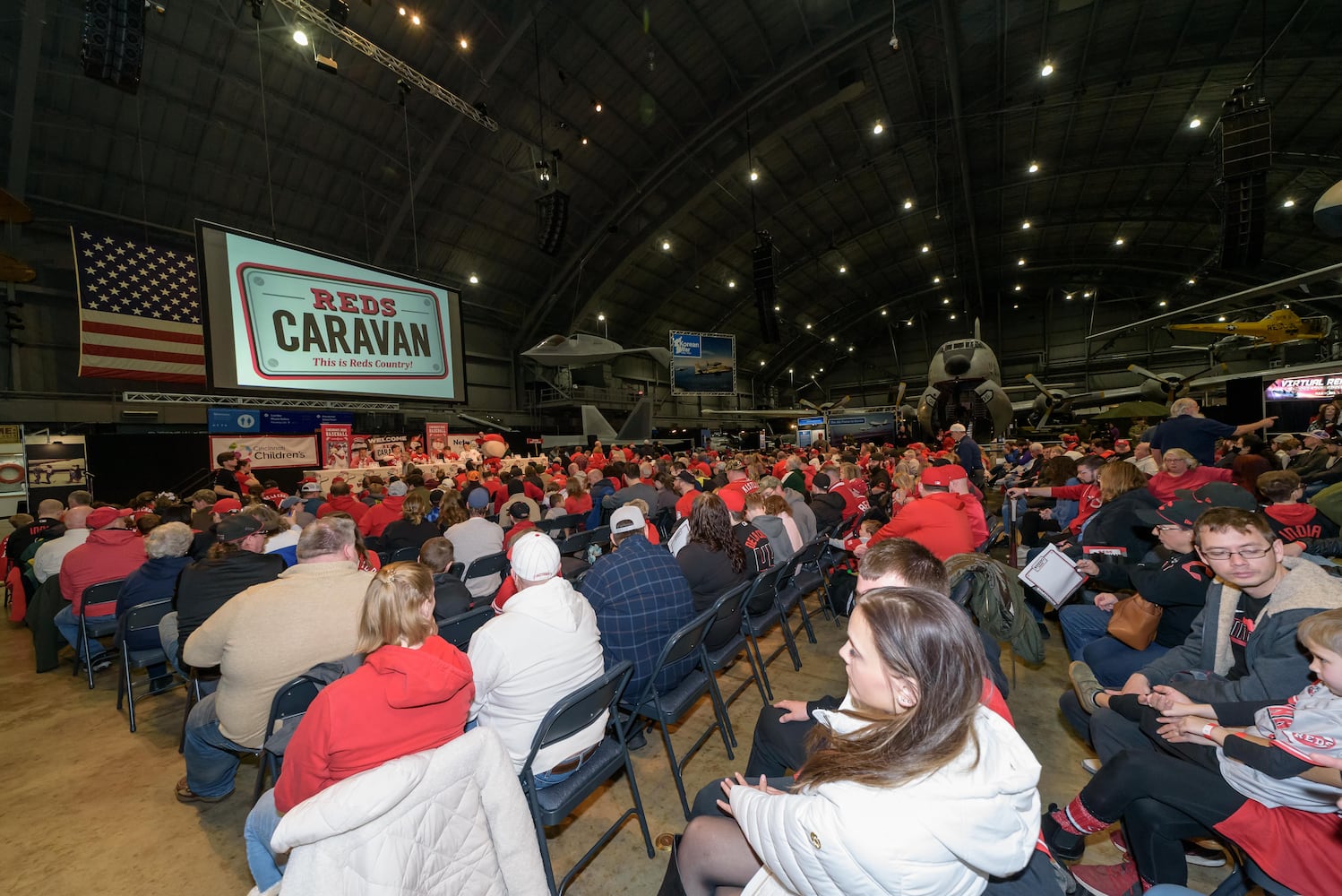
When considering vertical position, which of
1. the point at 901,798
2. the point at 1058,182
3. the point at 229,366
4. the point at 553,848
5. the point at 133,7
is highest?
the point at 1058,182

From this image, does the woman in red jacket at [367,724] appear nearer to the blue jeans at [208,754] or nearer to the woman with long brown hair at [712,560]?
the blue jeans at [208,754]

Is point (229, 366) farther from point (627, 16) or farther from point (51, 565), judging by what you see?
point (627, 16)

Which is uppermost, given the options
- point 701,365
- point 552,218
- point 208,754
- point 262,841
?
point 552,218

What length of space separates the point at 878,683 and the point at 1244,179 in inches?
491

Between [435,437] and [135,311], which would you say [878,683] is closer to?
[135,311]

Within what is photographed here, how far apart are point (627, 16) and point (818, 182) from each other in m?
8.92

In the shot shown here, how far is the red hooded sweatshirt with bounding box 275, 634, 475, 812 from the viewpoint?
1245 mm

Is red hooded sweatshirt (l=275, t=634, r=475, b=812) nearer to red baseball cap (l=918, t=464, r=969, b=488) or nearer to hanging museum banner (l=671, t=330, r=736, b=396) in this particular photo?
red baseball cap (l=918, t=464, r=969, b=488)

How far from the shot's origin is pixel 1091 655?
2430 mm

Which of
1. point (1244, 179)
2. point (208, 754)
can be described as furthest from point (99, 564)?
point (1244, 179)

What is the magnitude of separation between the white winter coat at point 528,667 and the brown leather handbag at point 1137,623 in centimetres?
245

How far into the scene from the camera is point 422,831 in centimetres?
116

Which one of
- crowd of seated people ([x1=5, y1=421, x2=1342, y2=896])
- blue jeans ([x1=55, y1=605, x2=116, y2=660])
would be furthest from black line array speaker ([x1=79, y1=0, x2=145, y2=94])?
crowd of seated people ([x1=5, y1=421, x2=1342, y2=896])

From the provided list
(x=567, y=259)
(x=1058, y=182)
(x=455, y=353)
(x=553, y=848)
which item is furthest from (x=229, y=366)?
(x=1058, y=182)
